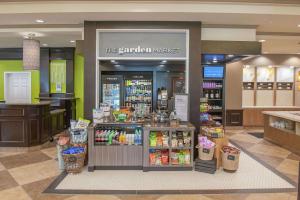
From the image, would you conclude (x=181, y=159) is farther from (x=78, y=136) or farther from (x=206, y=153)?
(x=78, y=136)

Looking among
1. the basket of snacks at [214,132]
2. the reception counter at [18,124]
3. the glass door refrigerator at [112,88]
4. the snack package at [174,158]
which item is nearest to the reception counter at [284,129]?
the basket of snacks at [214,132]

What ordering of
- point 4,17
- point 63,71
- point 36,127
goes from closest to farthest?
point 4,17 → point 36,127 → point 63,71

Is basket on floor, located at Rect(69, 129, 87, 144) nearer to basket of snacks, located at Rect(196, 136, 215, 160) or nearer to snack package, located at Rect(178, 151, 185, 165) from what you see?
snack package, located at Rect(178, 151, 185, 165)

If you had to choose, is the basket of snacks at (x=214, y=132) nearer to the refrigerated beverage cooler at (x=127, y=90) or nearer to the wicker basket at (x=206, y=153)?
the wicker basket at (x=206, y=153)

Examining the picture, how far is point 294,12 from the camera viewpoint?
463 cm

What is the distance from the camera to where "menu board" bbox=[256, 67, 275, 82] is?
9883 mm

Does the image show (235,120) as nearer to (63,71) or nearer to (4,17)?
(63,71)

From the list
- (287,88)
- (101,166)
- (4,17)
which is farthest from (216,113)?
(4,17)

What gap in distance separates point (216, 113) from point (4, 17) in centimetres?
661

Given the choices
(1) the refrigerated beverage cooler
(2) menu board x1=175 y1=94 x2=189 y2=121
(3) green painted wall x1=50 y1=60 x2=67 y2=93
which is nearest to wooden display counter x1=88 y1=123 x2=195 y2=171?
(2) menu board x1=175 y1=94 x2=189 y2=121

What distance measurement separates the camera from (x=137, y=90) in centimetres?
737

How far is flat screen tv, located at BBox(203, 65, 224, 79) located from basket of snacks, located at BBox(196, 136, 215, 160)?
3840mm

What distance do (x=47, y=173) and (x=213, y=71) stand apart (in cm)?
580

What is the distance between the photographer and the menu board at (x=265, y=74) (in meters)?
9.88
